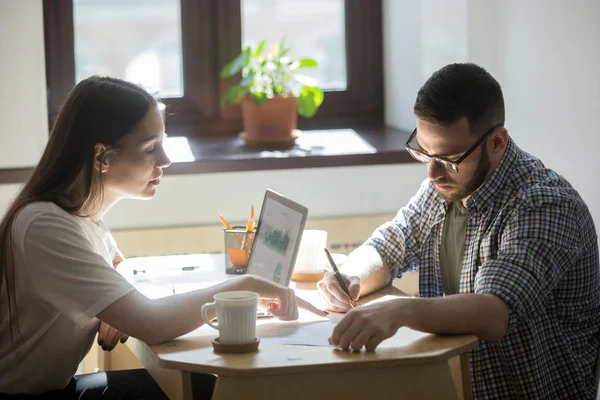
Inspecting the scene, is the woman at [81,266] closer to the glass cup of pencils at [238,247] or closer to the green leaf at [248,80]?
the glass cup of pencils at [238,247]

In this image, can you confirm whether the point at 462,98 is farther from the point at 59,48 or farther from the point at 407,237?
the point at 59,48

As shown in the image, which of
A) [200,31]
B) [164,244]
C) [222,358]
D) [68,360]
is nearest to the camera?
[222,358]

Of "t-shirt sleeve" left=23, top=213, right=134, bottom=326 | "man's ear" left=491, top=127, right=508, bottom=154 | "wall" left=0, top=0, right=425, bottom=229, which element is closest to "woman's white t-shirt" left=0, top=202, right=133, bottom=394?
"t-shirt sleeve" left=23, top=213, right=134, bottom=326

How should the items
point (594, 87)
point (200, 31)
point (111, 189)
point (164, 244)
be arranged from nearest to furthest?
1. point (111, 189)
2. point (594, 87)
3. point (164, 244)
4. point (200, 31)

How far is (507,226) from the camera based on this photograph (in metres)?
1.95

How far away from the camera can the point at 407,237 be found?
7.71ft

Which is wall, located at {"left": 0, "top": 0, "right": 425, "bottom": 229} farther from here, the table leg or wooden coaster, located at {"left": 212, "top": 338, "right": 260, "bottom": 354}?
wooden coaster, located at {"left": 212, "top": 338, "right": 260, "bottom": 354}

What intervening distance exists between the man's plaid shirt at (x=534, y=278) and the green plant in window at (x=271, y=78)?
55.9 inches

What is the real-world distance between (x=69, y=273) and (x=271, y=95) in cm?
173

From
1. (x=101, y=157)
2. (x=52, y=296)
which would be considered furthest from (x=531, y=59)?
(x=52, y=296)

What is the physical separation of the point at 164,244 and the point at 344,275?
3.87 ft

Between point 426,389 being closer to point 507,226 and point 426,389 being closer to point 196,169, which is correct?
point 507,226

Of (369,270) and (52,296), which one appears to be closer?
(52,296)

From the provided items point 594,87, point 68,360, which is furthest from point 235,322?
point 594,87
